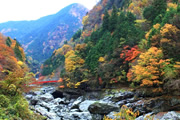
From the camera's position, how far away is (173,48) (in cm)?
1620

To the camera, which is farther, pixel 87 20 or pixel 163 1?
pixel 87 20

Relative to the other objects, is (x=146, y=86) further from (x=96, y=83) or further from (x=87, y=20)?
(x=87, y=20)

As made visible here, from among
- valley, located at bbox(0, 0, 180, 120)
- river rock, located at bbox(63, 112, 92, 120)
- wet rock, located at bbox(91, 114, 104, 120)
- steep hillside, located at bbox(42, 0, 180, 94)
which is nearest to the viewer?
valley, located at bbox(0, 0, 180, 120)

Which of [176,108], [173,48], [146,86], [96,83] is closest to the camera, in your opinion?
[176,108]

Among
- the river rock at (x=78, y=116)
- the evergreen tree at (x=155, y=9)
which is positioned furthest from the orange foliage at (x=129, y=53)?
the river rock at (x=78, y=116)

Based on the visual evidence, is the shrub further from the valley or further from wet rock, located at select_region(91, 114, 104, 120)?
wet rock, located at select_region(91, 114, 104, 120)

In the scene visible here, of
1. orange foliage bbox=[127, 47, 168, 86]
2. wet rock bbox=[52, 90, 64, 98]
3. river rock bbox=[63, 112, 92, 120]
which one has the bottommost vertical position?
wet rock bbox=[52, 90, 64, 98]

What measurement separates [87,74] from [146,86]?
49.1 feet

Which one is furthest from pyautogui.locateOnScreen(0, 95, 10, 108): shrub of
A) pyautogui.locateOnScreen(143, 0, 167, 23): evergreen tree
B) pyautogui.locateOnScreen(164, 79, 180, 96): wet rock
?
pyautogui.locateOnScreen(143, 0, 167, 23): evergreen tree

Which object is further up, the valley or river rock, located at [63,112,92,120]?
the valley

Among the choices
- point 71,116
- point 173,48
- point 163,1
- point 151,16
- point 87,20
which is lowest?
point 71,116

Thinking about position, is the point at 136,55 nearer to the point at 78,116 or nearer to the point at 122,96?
the point at 122,96

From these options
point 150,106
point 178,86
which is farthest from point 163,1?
point 150,106

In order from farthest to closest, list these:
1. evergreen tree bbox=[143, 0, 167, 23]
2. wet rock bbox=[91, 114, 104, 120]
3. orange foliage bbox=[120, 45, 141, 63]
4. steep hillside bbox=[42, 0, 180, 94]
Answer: evergreen tree bbox=[143, 0, 167, 23] → orange foliage bbox=[120, 45, 141, 63] → steep hillside bbox=[42, 0, 180, 94] → wet rock bbox=[91, 114, 104, 120]
